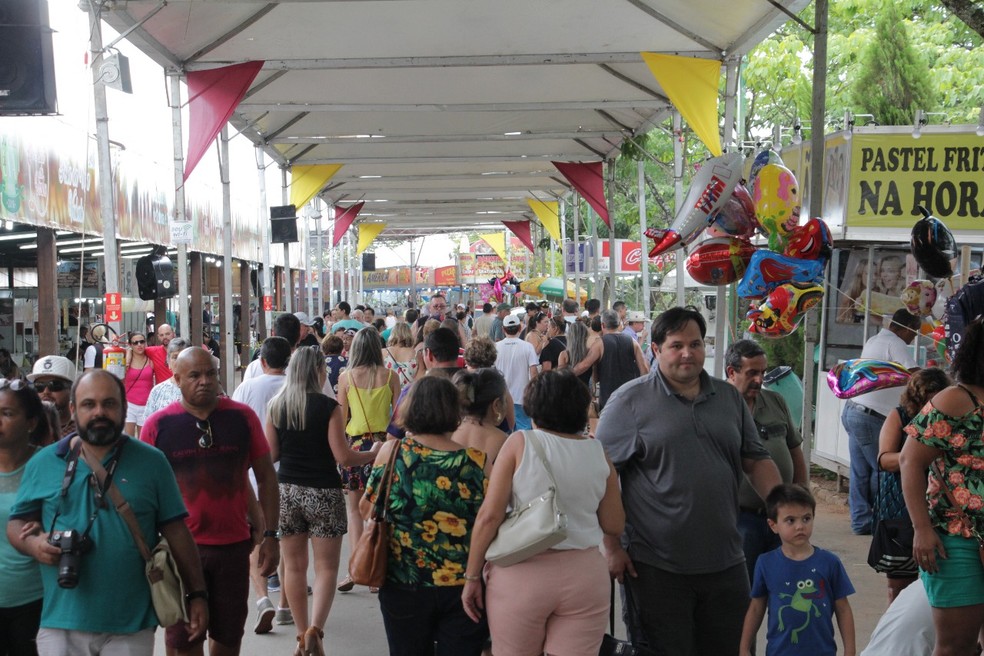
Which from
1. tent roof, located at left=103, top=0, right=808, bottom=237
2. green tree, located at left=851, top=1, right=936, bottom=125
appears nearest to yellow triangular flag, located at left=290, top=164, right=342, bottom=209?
tent roof, located at left=103, top=0, right=808, bottom=237

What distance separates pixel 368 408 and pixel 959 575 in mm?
4049

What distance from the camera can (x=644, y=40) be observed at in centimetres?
1228

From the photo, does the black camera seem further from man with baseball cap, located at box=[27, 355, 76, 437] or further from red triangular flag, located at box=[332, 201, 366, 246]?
red triangular flag, located at box=[332, 201, 366, 246]

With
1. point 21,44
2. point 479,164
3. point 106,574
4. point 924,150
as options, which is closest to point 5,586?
point 106,574

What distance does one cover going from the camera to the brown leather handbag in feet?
13.3

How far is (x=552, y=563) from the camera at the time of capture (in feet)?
12.6

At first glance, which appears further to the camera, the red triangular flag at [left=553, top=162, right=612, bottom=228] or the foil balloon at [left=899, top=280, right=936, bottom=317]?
the red triangular flag at [left=553, top=162, right=612, bottom=228]

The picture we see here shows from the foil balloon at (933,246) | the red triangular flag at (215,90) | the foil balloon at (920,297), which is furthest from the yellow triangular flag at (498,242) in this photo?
the foil balloon at (933,246)

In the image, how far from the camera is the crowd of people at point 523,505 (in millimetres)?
3578

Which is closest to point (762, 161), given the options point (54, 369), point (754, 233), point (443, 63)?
point (754, 233)

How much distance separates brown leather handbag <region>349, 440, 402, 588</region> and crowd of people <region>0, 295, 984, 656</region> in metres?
0.02

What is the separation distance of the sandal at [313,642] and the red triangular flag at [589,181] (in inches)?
672

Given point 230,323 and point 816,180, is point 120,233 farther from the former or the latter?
point 816,180

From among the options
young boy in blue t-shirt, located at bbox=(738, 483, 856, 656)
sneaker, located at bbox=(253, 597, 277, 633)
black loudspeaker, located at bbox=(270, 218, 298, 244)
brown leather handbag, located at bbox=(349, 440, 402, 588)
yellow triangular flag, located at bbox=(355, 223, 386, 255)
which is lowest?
sneaker, located at bbox=(253, 597, 277, 633)
